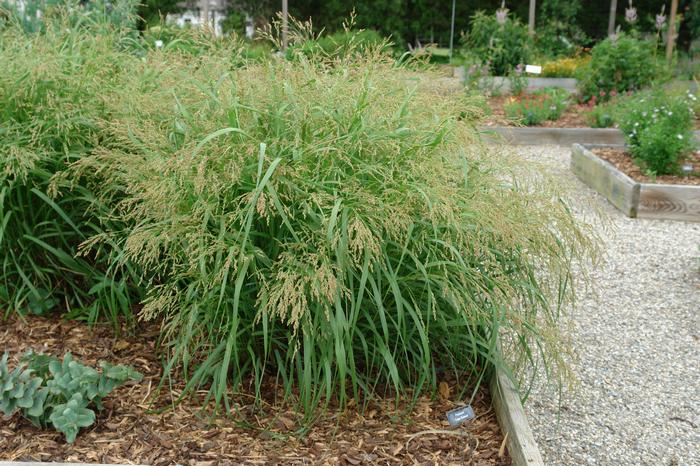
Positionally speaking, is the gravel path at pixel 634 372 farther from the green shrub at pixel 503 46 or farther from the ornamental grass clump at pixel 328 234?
the green shrub at pixel 503 46

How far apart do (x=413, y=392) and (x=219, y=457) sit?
0.69 meters

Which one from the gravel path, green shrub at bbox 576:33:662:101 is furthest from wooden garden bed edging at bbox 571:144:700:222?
green shrub at bbox 576:33:662:101

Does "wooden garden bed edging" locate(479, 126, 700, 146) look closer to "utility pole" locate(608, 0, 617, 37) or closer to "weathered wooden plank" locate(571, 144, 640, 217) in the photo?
"weathered wooden plank" locate(571, 144, 640, 217)

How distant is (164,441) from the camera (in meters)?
2.26

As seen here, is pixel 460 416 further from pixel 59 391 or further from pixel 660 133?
pixel 660 133

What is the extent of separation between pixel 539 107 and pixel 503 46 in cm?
235

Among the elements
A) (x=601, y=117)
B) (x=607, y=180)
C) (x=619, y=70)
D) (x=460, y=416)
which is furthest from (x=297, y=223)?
(x=619, y=70)

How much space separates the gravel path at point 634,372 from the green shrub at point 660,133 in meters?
1.23

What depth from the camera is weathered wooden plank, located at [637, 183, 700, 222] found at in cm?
533

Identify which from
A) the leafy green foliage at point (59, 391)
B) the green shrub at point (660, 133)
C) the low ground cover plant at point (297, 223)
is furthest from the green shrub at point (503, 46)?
the leafy green foliage at point (59, 391)

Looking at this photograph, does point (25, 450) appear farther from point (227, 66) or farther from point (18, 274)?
point (227, 66)

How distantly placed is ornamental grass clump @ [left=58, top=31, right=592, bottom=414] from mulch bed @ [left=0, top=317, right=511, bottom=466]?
94 mm

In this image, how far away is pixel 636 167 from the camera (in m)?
6.09

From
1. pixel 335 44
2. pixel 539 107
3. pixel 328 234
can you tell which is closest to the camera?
pixel 328 234
